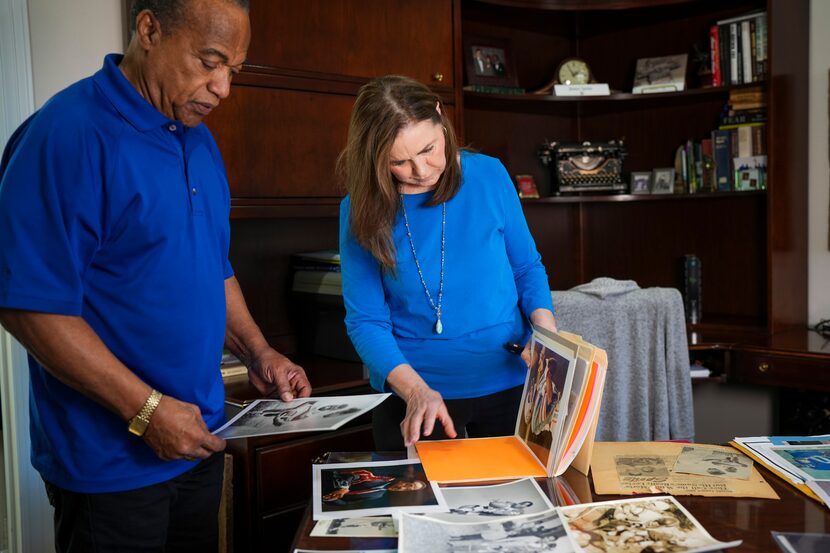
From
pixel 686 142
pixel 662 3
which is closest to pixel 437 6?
pixel 662 3

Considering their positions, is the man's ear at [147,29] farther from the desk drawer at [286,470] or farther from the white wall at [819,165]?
the white wall at [819,165]

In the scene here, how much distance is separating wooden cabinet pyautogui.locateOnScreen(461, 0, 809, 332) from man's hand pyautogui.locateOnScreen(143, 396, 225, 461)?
2427 millimetres

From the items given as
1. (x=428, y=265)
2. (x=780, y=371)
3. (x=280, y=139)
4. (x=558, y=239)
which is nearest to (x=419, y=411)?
(x=428, y=265)

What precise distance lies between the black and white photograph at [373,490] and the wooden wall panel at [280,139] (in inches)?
53.7

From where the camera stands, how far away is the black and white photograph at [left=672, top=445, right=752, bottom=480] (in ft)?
4.44

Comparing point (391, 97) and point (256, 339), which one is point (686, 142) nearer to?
point (391, 97)

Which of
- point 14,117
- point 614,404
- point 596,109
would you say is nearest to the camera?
point 14,117

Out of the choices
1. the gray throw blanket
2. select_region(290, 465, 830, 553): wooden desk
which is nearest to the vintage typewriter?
the gray throw blanket

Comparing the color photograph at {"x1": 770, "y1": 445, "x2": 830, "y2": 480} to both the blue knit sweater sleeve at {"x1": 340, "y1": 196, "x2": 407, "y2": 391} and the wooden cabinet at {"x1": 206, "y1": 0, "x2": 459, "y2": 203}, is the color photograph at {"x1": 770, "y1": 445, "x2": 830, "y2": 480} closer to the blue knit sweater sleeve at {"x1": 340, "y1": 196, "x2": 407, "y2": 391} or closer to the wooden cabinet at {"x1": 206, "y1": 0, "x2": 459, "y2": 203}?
the blue knit sweater sleeve at {"x1": 340, "y1": 196, "x2": 407, "y2": 391}

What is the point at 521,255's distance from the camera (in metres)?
1.87

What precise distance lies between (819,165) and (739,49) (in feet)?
1.89

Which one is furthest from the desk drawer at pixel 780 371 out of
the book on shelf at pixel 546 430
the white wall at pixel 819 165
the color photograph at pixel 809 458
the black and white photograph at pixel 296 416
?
the black and white photograph at pixel 296 416

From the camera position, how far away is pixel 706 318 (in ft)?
11.6

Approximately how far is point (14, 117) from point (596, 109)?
255 centimetres
